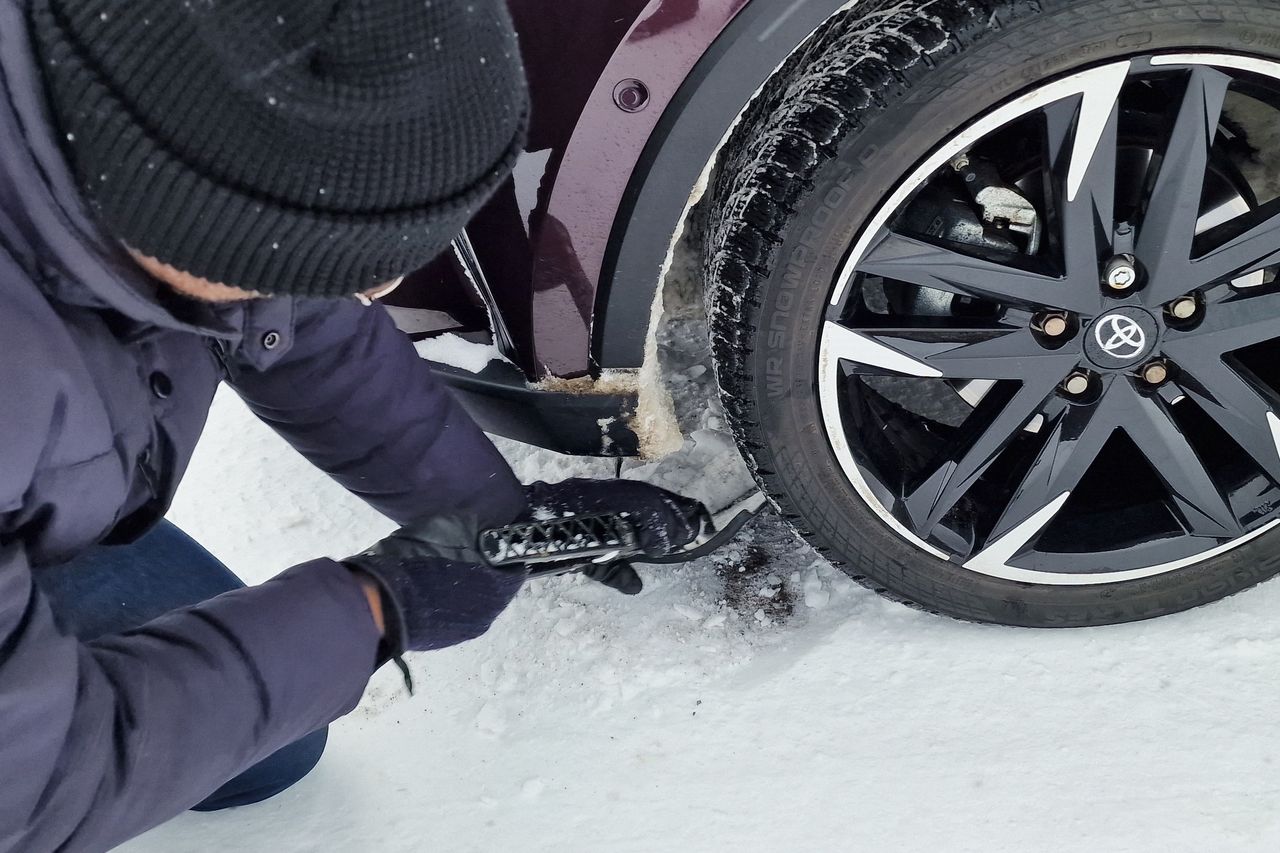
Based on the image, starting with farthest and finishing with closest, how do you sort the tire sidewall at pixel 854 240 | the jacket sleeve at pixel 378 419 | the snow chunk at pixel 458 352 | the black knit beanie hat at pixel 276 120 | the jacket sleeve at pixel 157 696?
the snow chunk at pixel 458 352 < the jacket sleeve at pixel 378 419 < the tire sidewall at pixel 854 240 < the jacket sleeve at pixel 157 696 < the black knit beanie hat at pixel 276 120

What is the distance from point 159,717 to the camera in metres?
1.04

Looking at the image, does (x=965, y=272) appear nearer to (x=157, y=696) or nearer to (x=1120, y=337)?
(x=1120, y=337)

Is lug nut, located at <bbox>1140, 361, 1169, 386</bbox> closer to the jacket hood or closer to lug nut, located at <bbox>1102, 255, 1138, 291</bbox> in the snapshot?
lug nut, located at <bbox>1102, 255, 1138, 291</bbox>

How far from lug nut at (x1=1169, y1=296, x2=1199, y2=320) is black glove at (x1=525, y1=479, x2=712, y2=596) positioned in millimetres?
788

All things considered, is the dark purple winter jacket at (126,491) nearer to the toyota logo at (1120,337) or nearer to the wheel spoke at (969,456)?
the wheel spoke at (969,456)

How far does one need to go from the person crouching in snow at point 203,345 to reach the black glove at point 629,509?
127 millimetres

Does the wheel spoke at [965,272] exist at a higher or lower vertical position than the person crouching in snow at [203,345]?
higher

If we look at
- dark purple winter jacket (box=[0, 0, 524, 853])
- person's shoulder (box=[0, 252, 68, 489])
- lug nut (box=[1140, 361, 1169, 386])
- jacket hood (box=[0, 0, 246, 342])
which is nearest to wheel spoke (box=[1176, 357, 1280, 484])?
lug nut (box=[1140, 361, 1169, 386])

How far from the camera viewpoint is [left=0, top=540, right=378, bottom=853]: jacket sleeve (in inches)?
36.4

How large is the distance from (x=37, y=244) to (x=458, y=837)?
3.53ft

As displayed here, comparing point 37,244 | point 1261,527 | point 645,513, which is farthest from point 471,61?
point 1261,527

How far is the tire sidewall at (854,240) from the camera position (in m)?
1.14

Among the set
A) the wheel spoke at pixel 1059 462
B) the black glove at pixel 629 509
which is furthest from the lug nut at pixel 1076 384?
the black glove at pixel 629 509

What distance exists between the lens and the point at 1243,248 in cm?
129
